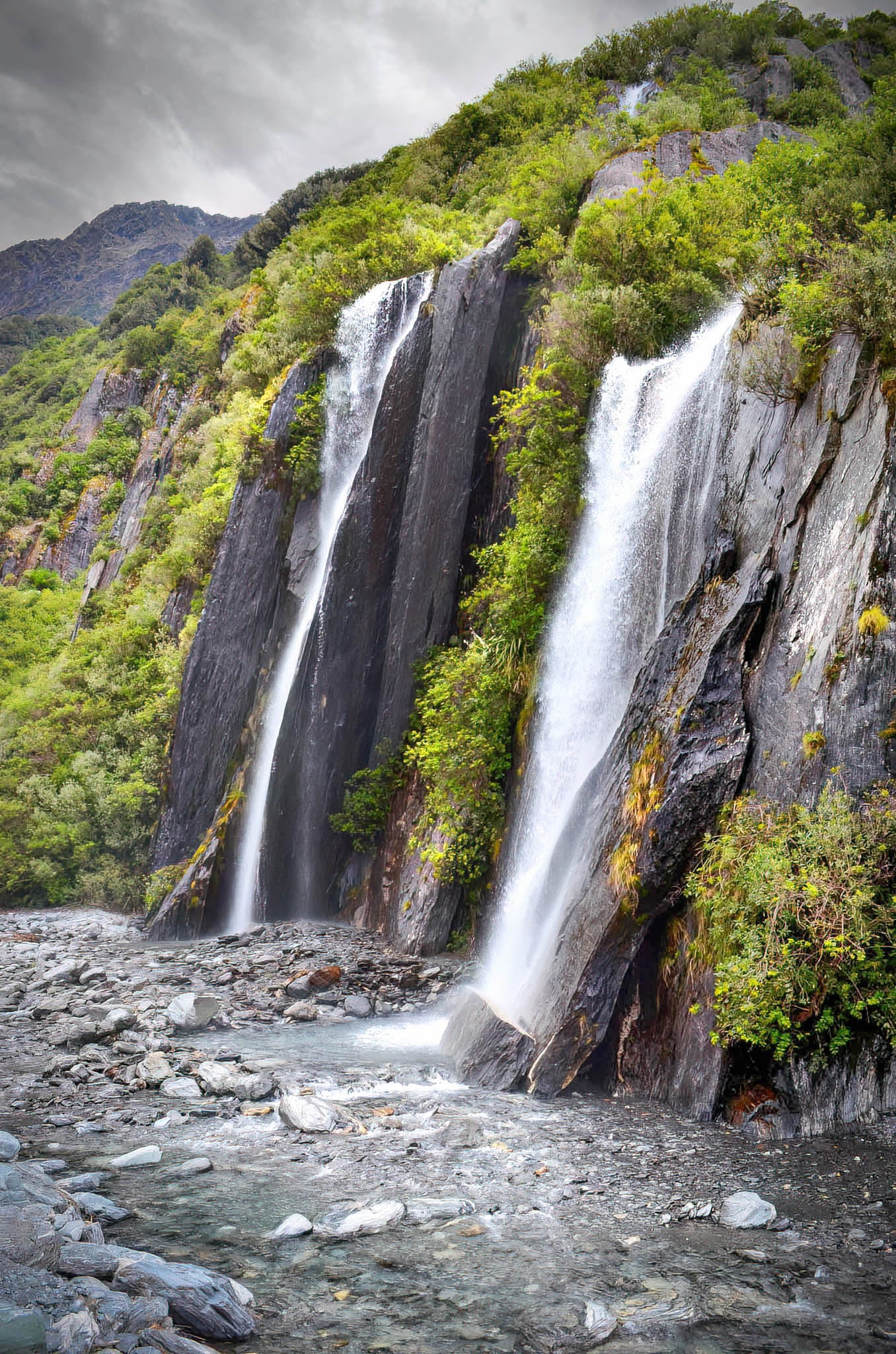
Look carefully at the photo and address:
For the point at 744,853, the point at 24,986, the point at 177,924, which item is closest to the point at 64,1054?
the point at 24,986

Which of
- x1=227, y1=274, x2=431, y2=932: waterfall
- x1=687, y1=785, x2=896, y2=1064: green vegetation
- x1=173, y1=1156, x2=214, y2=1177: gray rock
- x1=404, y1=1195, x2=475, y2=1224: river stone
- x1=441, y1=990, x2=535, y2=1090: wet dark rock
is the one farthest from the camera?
x1=227, y1=274, x2=431, y2=932: waterfall

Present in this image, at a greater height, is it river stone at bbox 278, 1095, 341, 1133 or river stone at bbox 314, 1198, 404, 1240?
river stone at bbox 314, 1198, 404, 1240

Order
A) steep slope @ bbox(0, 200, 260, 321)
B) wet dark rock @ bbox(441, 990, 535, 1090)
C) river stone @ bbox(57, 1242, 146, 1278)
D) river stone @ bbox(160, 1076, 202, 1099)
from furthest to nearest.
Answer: steep slope @ bbox(0, 200, 260, 321) → wet dark rock @ bbox(441, 990, 535, 1090) → river stone @ bbox(160, 1076, 202, 1099) → river stone @ bbox(57, 1242, 146, 1278)

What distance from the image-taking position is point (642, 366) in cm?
1334

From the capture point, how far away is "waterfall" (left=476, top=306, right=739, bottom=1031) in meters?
9.95

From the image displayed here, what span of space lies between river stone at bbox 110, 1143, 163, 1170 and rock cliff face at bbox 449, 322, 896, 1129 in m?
3.35

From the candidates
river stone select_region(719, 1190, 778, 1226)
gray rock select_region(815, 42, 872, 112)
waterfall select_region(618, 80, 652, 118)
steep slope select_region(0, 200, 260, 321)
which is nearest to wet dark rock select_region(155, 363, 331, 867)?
waterfall select_region(618, 80, 652, 118)

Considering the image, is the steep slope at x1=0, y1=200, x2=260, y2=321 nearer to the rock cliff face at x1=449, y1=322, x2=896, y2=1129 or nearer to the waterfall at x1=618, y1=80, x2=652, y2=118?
the waterfall at x1=618, y1=80, x2=652, y2=118

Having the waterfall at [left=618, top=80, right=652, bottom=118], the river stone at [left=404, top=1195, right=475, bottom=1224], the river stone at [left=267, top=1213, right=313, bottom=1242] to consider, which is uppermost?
the waterfall at [left=618, top=80, right=652, bottom=118]

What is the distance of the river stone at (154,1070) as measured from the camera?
6.96m

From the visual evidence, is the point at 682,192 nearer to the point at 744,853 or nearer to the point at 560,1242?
the point at 744,853

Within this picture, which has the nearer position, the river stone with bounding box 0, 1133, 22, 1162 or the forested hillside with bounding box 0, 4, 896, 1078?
the river stone with bounding box 0, 1133, 22, 1162

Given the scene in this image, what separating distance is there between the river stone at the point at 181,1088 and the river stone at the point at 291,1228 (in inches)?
111

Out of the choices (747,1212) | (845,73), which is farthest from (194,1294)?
(845,73)
